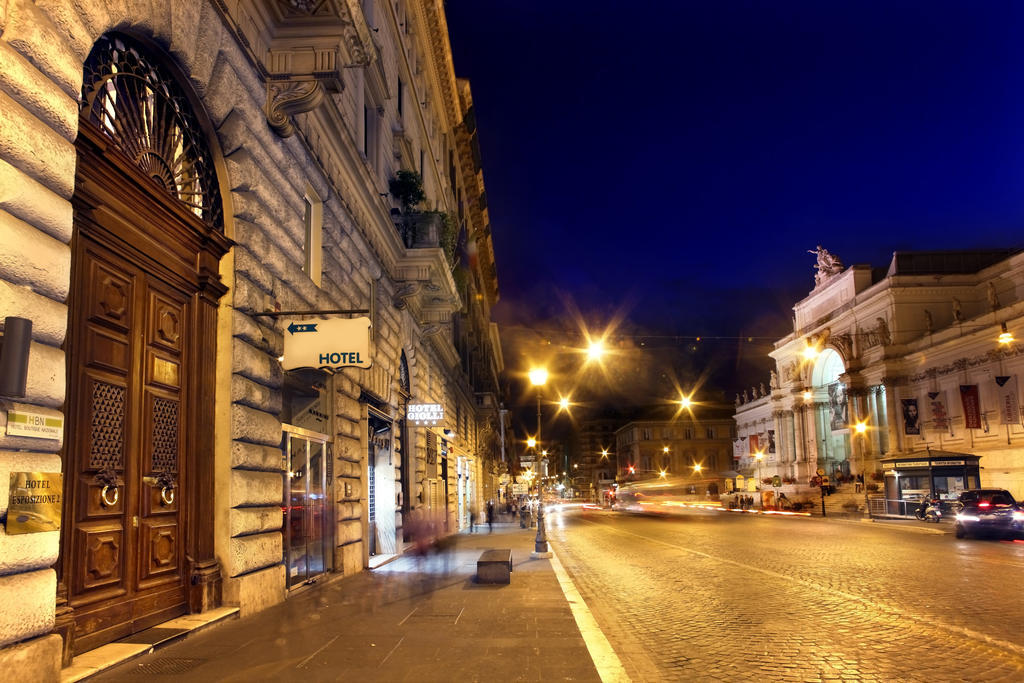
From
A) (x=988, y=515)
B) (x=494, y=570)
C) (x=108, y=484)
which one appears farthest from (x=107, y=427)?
(x=988, y=515)

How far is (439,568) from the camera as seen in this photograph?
15406mm

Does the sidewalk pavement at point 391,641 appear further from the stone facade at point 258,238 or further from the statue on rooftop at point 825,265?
the statue on rooftop at point 825,265

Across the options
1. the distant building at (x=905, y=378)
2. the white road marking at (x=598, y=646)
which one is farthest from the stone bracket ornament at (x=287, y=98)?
the distant building at (x=905, y=378)

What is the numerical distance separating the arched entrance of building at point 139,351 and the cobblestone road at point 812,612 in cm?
464

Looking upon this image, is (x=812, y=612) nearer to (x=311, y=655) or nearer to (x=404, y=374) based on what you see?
(x=311, y=655)

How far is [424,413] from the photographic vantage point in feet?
67.6

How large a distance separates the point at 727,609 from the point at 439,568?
650 cm

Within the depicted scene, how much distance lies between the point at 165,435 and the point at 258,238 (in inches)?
113

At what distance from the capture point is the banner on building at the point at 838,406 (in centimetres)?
6662

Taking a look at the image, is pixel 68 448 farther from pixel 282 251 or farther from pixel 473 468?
pixel 473 468

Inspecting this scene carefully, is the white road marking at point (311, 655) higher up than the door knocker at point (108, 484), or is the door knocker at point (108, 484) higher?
the door knocker at point (108, 484)

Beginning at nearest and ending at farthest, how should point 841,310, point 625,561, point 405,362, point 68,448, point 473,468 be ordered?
point 68,448, point 625,561, point 405,362, point 473,468, point 841,310

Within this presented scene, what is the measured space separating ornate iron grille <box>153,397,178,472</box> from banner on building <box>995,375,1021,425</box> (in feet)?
147

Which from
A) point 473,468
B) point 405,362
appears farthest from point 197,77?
point 473,468
